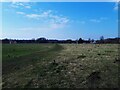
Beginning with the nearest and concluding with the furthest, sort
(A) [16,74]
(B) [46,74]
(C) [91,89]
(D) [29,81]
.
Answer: (C) [91,89] < (D) [29,81] < (B) [46,74] < (A) [16,74]

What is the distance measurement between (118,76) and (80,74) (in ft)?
8.85

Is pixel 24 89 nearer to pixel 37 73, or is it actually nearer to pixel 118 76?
pixel 37 73

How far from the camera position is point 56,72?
19.8 metres

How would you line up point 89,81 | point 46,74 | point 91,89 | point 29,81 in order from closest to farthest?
point 91,89, point 89,81, point 29,81, point 46,74

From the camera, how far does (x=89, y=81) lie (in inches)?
651

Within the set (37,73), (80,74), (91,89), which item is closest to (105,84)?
(91,89)

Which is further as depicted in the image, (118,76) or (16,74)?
(16,74)

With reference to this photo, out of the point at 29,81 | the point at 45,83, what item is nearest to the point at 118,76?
the point at 45,83

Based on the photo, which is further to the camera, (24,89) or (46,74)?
(46,74)

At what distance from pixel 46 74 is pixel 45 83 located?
2413mm

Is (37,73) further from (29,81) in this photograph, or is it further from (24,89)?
(24,89)

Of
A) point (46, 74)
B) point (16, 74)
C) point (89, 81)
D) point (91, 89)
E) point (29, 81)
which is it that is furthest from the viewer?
point (16, 74)

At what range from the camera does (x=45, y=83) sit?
1716cm

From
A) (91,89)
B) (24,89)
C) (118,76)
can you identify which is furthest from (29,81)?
(118,76)
